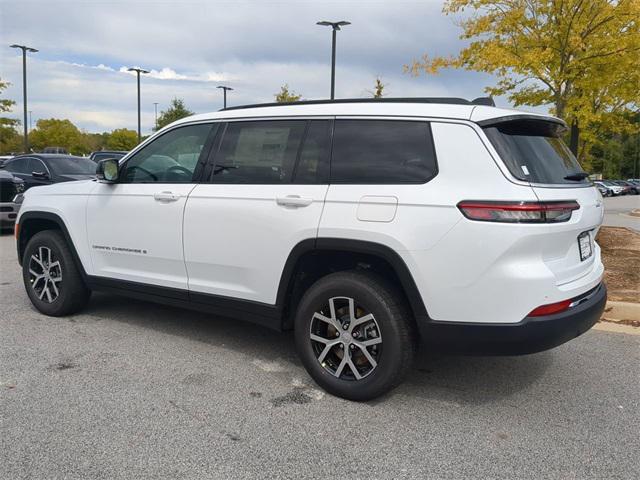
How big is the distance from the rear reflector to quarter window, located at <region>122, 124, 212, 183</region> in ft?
8.69

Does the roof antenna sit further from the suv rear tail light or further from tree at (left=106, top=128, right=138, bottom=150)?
tree at (left=106, top=128, right=138, bottom=150)

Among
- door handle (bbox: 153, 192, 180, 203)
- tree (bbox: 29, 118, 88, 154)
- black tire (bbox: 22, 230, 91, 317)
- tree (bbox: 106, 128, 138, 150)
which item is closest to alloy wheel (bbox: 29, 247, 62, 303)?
black tire (bbox: 22, 230, 91, 317)

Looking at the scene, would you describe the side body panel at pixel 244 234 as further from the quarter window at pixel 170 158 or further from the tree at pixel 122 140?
the tree at pixel 122 140

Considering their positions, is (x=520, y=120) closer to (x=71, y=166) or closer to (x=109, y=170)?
(x=109, y=170)

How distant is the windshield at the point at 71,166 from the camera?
1214cm

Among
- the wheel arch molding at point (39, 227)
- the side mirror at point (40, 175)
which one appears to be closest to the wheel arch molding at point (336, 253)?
Answer: the wheel arch molding at point (39, 227)

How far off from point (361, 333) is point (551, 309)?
1122 mm

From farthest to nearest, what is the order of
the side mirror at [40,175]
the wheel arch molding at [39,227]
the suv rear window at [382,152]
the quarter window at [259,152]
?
1. the side mirror at [40,175]
2. the wheel arch molding at [39,227]
3. the quarter window at [259,152]
4. the suv rear window at [382,152]

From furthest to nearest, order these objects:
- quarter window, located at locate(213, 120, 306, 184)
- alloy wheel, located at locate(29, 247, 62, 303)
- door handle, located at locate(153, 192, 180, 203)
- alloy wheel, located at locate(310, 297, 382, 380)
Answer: alloy wheel, located at locate(29, 247, 62, 303) → door handle, located at locate(153, 192, 180, 203) → quarter window, located at locate(213, 120, 306, 184) → alloy wheel, located at locate(310, 297, 382, 380)

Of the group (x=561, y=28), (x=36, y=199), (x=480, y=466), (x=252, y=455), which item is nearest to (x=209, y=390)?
(x=252, y=455)

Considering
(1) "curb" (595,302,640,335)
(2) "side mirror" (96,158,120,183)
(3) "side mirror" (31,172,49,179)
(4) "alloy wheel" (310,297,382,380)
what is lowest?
(1) "curb" (595,302,640,335)

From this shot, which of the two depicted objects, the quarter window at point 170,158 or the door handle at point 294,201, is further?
the quarter window at point 170,158

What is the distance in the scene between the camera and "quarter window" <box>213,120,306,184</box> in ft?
12.3

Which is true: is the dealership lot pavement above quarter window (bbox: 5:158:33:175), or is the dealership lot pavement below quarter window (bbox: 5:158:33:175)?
below
